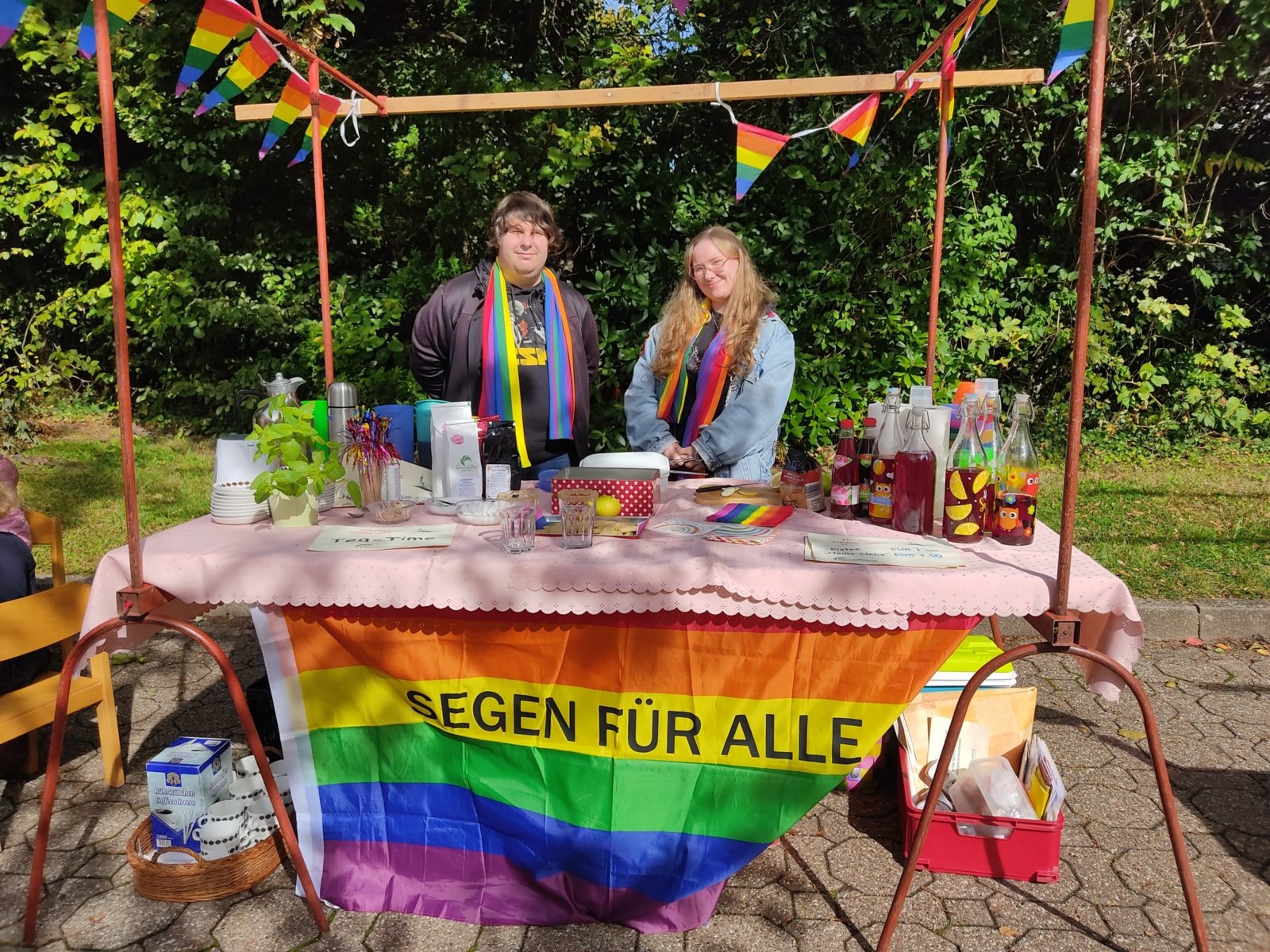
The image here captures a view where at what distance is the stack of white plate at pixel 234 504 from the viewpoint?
2.27m

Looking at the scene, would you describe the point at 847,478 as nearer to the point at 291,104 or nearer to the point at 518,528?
the point at 518,528

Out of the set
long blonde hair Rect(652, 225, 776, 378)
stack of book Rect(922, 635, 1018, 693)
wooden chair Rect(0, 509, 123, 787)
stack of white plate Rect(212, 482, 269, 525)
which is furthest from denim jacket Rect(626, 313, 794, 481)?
wooden chair Rect(0, 509, 123, 787)

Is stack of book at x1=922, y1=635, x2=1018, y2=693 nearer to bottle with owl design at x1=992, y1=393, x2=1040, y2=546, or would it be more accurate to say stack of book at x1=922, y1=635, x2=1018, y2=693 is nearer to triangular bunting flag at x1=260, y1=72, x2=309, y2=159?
bottle with owl design at x1=992, y1=393, x2=1040, y2=546

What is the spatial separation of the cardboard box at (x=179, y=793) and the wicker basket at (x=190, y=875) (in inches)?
1.5

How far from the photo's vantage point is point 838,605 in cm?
188

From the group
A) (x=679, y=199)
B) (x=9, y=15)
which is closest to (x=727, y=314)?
(x=9, y=15)

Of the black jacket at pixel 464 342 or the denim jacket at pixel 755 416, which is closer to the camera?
the denim jacket at pixel 755 416

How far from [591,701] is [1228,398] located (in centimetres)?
670

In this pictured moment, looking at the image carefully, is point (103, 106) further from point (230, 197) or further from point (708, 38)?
point (230, 197)

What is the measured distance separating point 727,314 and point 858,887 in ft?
6.46

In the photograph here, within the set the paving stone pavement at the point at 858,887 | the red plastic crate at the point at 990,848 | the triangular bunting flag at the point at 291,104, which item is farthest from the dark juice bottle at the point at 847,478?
the triangular bunting flag at the point at 291,104

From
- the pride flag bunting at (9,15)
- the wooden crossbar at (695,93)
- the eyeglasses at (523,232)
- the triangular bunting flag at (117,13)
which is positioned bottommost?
the eyeglasses at (523,232)

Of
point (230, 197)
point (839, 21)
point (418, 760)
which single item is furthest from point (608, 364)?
point (418, 760)

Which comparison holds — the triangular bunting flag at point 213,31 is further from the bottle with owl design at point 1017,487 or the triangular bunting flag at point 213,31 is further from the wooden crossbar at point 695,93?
the bottle with owl design at point 1017,487
